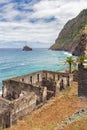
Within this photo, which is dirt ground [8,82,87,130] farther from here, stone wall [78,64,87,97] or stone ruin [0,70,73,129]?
stone ruin [0,70,73,129]

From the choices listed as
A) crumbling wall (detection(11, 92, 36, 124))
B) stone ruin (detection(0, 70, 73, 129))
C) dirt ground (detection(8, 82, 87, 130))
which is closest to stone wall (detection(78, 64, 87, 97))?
dirt ground (detection(8, 82, 87, 130))

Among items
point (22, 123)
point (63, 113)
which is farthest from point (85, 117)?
point (22, 123)

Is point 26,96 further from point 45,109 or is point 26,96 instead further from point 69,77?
point 69,77

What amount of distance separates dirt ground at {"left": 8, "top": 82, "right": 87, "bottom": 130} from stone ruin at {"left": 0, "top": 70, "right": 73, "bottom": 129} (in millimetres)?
1761

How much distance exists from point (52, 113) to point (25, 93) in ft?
28.7

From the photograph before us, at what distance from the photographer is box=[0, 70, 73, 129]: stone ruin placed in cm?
3492

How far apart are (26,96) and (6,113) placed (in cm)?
548

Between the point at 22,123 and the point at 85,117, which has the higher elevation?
the point at 85,117

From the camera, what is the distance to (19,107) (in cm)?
3678

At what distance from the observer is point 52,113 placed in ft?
117

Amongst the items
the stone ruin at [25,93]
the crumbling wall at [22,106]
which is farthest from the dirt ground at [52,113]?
the stone ruin at [25,93]

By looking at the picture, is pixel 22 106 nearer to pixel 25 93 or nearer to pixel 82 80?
pixel 25 93

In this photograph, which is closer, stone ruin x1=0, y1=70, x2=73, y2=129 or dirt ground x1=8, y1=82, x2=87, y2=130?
dirt ground x1=8, y1=82, x2=87, y2=130

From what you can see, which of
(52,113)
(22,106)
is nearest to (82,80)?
(52,113)
